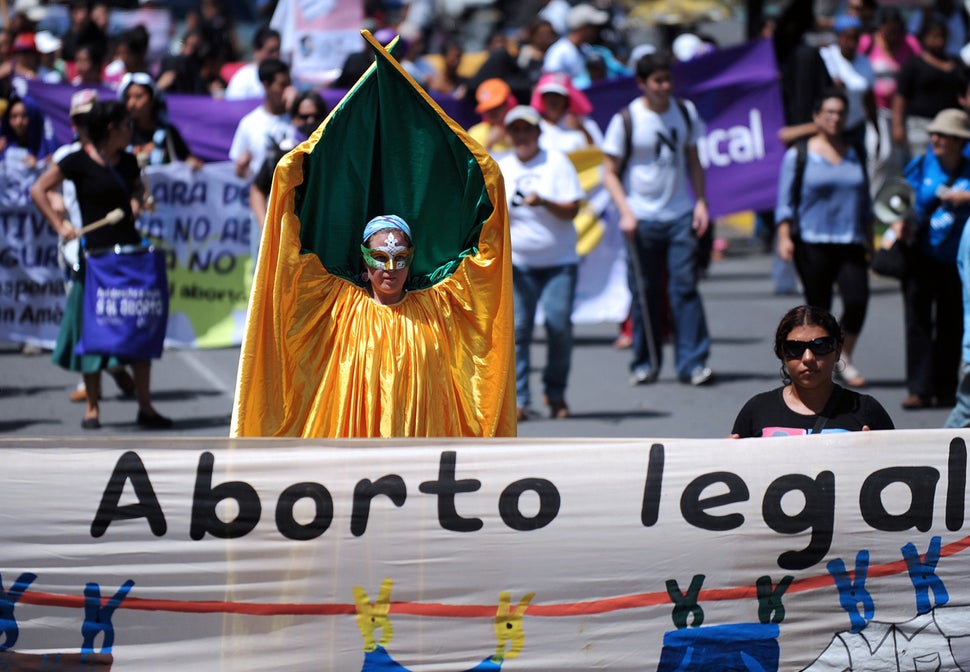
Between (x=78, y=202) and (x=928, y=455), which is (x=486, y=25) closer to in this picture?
(x=78, y=202)

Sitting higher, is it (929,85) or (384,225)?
(929,85)

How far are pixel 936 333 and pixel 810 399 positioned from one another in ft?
16.1

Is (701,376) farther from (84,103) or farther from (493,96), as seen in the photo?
(84,103)

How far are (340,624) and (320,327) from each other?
1.24m

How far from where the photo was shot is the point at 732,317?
13.3 m

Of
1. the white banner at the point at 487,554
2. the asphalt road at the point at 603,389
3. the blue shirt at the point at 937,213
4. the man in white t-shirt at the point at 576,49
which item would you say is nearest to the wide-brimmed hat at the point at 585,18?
the man in white t-shirt at the point at 576,49

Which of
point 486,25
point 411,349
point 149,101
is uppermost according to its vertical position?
point 486,25

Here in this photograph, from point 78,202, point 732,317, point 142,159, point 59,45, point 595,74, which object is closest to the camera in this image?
point 78,202

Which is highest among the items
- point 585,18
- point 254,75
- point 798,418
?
point 585,18

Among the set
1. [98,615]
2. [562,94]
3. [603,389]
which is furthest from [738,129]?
[98,615]

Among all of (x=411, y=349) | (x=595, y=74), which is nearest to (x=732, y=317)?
(x=595, y=74)

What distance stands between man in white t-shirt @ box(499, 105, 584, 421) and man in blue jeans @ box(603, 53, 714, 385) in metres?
0.89

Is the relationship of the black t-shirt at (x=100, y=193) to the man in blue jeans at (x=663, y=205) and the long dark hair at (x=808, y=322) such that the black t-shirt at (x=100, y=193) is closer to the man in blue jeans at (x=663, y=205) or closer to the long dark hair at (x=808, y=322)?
the man in blue jeans at (x=663, y=205)

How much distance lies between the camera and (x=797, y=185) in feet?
32.8
